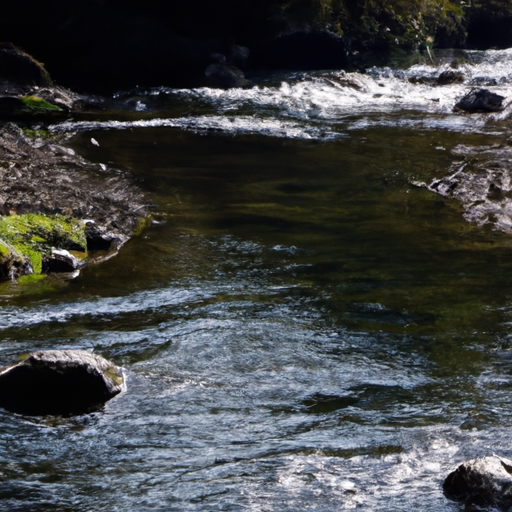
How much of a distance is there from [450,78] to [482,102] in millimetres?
3991

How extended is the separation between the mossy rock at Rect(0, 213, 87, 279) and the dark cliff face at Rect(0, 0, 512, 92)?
10156 mm

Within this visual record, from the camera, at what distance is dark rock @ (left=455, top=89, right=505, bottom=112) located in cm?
1543

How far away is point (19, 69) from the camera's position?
16234 millimetres

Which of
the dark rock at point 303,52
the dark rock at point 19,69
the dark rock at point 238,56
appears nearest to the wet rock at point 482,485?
the dark rock at point 19,69

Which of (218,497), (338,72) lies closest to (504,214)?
(218,497)

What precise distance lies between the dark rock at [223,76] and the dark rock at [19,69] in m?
4.16

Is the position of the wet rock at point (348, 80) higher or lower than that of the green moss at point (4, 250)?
higher

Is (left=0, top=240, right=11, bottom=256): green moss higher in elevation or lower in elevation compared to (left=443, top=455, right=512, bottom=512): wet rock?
higher

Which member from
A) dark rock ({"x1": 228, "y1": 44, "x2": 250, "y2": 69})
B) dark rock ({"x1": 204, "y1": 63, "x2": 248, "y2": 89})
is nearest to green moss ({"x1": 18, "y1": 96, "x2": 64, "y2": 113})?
dark rock ({"x1": 204, "y1": 63, "x2": 248, "y2": 89})

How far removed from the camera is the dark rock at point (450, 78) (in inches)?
750

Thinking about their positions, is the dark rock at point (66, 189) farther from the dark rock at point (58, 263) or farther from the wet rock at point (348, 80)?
the wet rock at point (348, 80)

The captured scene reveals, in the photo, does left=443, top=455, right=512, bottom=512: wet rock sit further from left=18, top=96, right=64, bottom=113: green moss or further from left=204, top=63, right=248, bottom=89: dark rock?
left=204, top=63, right=248, bottom=89: dark rock

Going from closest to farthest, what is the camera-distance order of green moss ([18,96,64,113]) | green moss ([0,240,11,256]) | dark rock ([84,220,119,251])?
green moss ([0,240,11,256]) < dark rock ([84,220,119,251]) < green moss ([18,96,64,113])

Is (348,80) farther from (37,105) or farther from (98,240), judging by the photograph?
(98,240)
